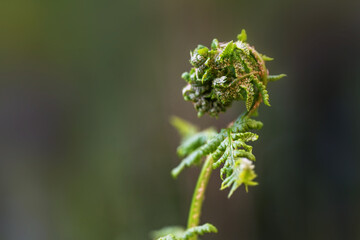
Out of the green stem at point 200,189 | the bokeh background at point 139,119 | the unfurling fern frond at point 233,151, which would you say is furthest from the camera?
the bokeh background at point 139,119

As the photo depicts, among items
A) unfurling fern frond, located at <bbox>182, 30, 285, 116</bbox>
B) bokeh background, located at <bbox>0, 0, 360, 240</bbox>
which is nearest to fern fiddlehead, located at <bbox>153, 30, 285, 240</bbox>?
unfurling fern frond, located at <bbox>182, 30, 285, 116</bbox>

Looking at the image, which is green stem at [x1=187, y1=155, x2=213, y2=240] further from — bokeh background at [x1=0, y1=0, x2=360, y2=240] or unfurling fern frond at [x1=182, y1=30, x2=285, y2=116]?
bokeh background at [x1=0, y1=0, x2=360, y2=240]

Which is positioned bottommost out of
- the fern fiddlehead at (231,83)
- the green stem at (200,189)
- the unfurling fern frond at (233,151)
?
the green stem at (200,189)

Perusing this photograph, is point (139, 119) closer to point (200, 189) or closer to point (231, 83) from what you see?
point (200, 189)

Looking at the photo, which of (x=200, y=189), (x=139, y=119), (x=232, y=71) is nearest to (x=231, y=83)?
(x=232, y=71)

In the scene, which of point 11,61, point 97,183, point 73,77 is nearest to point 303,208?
point 97,183

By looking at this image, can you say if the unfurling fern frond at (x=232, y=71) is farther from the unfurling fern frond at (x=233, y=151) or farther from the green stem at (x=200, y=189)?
the green stem at (x=200, y=189)

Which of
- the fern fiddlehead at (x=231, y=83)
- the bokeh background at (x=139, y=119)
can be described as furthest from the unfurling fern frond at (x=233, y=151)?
the bokeh background at (x=139, y=119)

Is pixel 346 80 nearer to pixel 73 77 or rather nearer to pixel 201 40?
pixel 201 40
